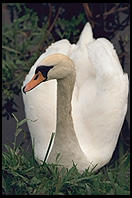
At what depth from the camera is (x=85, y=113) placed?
280 centimetres

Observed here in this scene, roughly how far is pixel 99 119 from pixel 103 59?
1.10 ft

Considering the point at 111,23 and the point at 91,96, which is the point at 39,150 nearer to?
the point at 91,96

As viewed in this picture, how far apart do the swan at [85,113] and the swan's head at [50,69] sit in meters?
0.17

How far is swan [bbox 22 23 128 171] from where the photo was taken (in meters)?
2.54

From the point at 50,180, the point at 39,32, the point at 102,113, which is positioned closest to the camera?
the point at 50,180

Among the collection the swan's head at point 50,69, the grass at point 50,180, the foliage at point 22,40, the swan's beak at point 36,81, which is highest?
the foliage at point 22,40

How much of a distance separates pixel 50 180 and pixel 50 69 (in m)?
0.48

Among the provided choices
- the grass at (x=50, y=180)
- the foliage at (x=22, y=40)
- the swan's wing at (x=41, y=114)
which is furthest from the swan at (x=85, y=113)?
the foliage at (x=22, y=40)

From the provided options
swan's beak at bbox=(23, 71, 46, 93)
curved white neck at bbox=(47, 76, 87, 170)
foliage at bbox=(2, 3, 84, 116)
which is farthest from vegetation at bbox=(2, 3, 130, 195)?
swan's beak at bbox=(23, 71, 46, 93)

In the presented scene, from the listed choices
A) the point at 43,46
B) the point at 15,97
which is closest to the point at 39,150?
the point at 15,97

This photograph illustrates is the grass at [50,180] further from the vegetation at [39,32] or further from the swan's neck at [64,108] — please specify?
the vegetation at [39,32]

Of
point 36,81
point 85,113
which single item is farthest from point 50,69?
point 85,113

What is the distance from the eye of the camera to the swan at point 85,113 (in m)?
2.54

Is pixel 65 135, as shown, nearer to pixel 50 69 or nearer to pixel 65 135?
pixel 65 135
